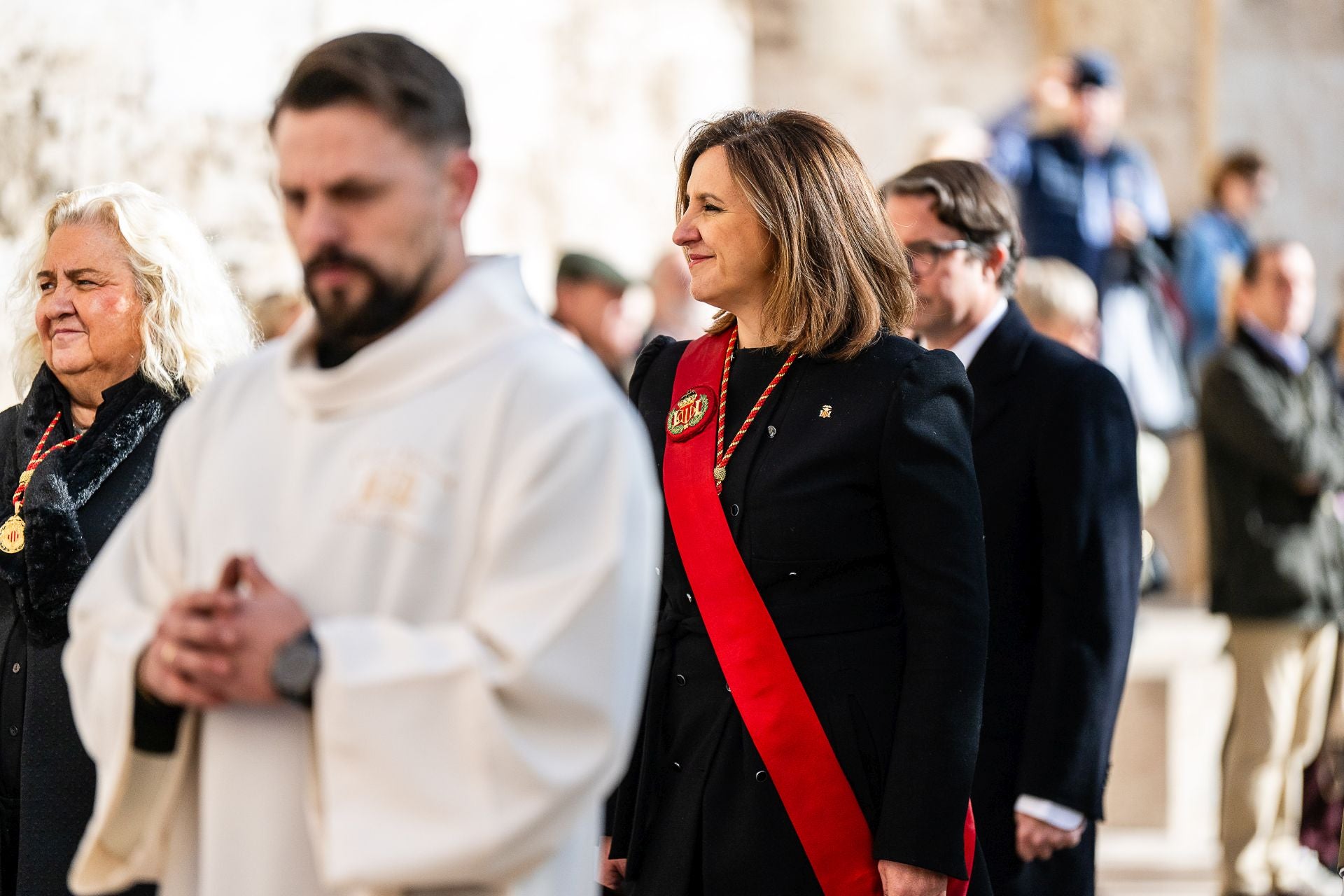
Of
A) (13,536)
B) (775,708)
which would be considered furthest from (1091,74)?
(13,536)

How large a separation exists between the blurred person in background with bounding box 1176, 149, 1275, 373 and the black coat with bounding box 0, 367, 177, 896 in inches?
286

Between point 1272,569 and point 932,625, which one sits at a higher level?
point 932,625

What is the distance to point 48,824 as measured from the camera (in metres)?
3.33

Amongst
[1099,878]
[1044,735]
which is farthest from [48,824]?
[1099,878]

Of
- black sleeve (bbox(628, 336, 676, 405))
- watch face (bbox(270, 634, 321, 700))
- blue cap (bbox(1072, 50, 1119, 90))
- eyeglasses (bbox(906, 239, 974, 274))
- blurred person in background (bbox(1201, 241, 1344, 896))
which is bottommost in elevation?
blurred person in background (bbox(1201, 241, 1344, 896))

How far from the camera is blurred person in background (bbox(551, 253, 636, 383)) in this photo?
742cm

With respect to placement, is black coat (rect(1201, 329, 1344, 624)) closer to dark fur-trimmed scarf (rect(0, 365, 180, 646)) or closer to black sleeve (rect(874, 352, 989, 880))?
black sleeve (rect(874, 352, 989, 880))

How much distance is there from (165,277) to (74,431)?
0.36m

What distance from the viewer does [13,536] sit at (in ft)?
11.1

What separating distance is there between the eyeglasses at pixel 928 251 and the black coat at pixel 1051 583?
22cm

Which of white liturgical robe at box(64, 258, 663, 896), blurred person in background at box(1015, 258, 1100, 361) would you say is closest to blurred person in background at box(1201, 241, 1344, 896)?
blurred person in background at box(1015, 258, 1100, 361)

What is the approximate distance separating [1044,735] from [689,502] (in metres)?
1.00

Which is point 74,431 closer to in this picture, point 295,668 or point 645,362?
point 645,362

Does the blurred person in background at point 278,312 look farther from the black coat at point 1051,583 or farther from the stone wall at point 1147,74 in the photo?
the stone wall at point 1147,74
